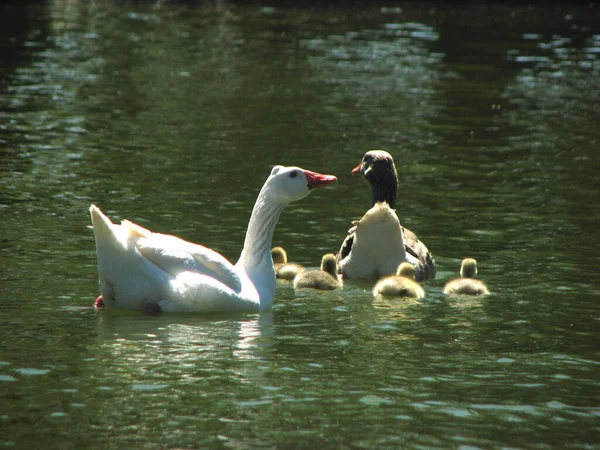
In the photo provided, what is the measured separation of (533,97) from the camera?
30.9m

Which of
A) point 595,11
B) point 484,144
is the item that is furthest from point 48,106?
point 595,11

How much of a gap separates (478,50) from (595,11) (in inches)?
669

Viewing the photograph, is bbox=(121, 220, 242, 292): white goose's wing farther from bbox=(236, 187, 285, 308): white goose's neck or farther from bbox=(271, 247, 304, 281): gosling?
bbox=(271, 247, 304, 281): gosling

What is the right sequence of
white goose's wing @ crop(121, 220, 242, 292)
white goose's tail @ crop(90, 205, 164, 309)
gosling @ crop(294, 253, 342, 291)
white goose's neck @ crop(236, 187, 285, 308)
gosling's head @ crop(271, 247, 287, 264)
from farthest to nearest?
gosling's head @ crop(271, 247, 287, 264), gosling @ crop(294, 253, 342, 291), white goose's neck @ crop(236, 187, 285, 308), white goose's wing @ crop(121, 220, 242, 292), white goose's tail @ crop(90, 205, 164, 309)

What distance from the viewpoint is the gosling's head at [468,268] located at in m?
13.7

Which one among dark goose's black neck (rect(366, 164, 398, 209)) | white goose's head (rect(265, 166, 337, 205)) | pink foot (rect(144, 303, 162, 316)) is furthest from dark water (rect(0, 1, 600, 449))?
white goose's head (rect(265, 166, 337, 205))

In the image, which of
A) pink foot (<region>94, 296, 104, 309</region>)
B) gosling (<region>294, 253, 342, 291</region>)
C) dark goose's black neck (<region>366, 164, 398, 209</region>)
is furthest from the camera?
dark goose's black neck (<region>366, 164, 398, 209</region>)

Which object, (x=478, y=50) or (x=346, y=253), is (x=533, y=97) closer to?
(x=478, y=50)

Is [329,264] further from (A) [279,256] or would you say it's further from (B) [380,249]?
(A) [279,256]

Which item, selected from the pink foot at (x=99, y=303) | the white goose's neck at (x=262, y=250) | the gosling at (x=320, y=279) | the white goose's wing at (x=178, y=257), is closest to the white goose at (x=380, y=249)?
the gosling at (x=320, y=279)

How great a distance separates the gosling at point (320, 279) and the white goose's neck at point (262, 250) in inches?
42.3

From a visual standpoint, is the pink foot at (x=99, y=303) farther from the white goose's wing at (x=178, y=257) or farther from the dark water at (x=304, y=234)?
the white goose's wing at (x=178, y=257)

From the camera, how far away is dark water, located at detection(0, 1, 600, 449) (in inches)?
356

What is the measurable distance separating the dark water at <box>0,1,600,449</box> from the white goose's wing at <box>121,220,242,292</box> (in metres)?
0.47
